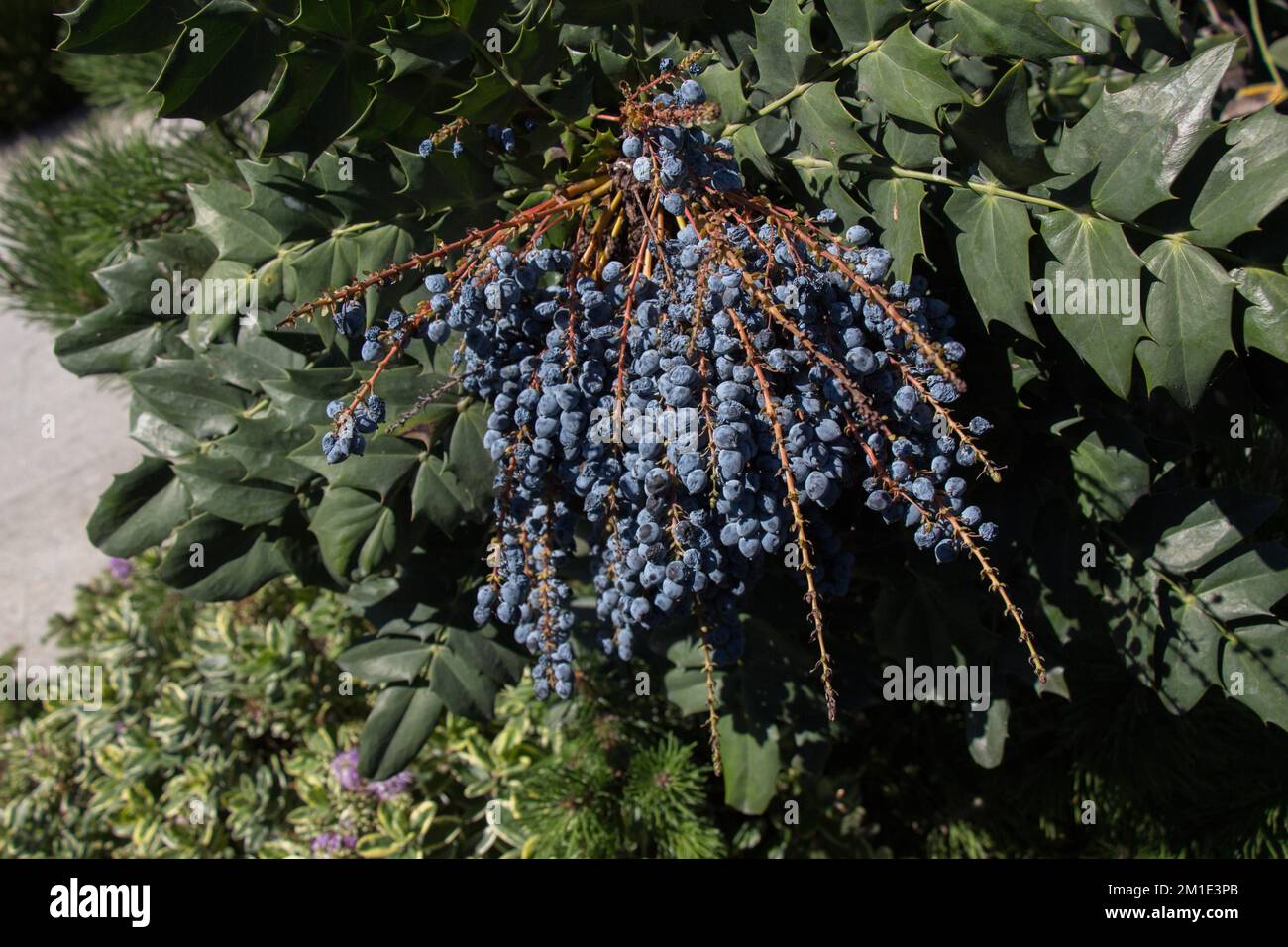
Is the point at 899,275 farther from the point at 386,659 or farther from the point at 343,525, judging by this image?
the point at 386,659

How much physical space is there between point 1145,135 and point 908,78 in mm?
252

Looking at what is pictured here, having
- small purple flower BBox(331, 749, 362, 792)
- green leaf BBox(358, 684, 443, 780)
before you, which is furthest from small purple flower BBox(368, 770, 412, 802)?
green leaf BBox(358, 684, 443, 780)

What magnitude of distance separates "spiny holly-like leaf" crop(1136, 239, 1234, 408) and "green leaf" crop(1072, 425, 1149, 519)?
0.68 feet

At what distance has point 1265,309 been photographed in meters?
1.02

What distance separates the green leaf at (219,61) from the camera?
44.1 inches

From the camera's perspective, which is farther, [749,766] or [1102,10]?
[749,766]

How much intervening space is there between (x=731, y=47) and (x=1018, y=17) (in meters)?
0.38

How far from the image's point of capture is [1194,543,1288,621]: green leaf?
1.26m

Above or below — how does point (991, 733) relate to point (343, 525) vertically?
below

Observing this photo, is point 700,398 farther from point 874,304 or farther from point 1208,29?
point 1208,29
